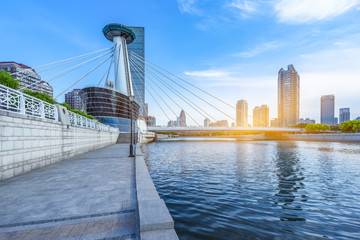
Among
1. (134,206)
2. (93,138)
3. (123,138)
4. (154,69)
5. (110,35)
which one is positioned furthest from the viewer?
(110,35)

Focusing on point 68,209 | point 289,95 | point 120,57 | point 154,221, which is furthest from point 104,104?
point 289,95

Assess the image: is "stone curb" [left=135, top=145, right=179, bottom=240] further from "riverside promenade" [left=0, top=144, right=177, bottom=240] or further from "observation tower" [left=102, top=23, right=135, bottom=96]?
"observation tower" [left=102, top=23, right=135, bottom=96]

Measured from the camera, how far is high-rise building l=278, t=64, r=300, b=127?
541ft

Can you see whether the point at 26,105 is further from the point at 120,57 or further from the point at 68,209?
the point at 120,57

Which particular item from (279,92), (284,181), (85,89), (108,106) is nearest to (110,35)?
(85,89)

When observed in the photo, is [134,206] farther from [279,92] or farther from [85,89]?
[279,92]

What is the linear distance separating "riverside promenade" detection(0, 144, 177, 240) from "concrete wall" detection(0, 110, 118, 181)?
1406 millimetres

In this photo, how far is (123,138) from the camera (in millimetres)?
40250

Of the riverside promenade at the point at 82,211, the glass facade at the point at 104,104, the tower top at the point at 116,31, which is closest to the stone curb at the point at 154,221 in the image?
the riverside promenade at the point at 82,211

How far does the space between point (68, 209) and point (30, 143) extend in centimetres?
692

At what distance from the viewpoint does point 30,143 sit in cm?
975

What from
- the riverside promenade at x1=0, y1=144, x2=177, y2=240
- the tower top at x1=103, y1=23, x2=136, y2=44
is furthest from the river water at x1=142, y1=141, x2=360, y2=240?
the tower top at x1=103, y1=23, x2=136, y2=44

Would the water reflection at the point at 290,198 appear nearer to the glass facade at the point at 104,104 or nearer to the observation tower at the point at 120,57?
the observation tower at the point at 120,57

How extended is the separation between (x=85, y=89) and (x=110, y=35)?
898 inches
